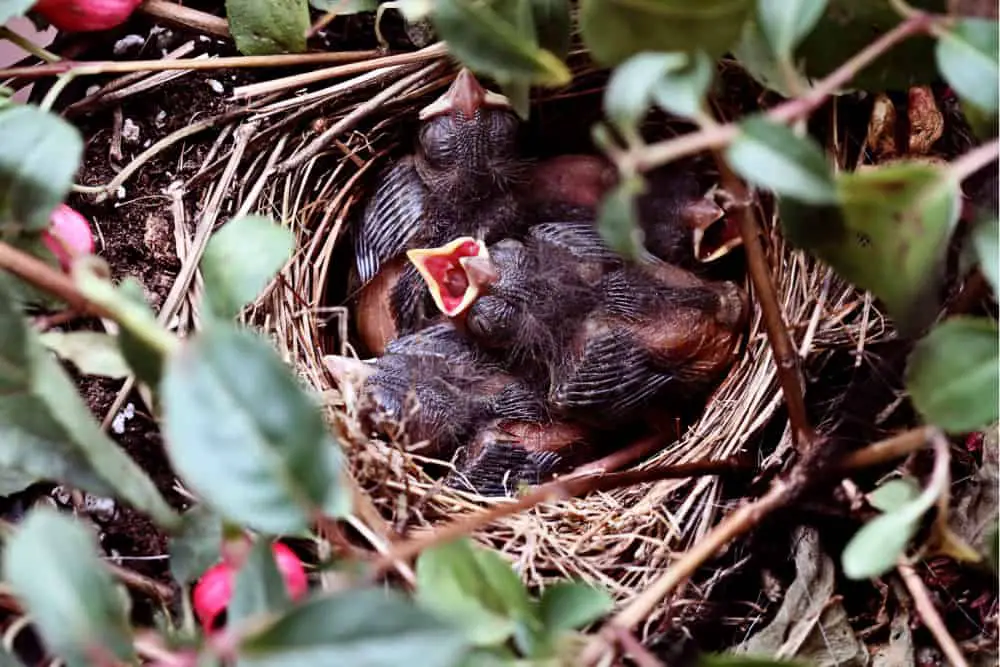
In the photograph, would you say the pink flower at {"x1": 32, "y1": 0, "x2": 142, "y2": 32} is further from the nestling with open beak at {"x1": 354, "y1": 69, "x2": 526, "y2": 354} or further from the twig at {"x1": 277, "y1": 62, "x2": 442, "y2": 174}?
the nestling with open beak at {"x1": 354, "y1": 69, "x2": 526, "y2": 354}

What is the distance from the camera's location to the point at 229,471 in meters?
0.46

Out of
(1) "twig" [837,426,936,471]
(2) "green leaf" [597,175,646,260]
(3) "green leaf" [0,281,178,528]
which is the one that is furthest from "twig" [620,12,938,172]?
(3) "green leaf" [0,281,178,528]

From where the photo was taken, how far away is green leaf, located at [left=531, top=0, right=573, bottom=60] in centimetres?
78

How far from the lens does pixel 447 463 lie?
1.15 meters

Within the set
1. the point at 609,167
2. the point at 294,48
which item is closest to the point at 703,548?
the point at 609,167

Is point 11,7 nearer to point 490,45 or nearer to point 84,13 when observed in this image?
point 84,13

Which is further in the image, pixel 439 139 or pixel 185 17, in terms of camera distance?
pixel 439 139

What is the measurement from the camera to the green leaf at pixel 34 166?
65 cm

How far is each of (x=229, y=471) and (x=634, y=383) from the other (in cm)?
76

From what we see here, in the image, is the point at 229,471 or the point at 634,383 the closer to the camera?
the point at 229,471

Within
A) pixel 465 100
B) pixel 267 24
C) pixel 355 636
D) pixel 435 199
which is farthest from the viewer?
pixel 435 199

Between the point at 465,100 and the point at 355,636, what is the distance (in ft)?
2.73

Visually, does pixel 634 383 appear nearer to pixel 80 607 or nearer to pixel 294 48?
pixel 294 48

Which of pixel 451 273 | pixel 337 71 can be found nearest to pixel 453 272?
pixel 451 273
